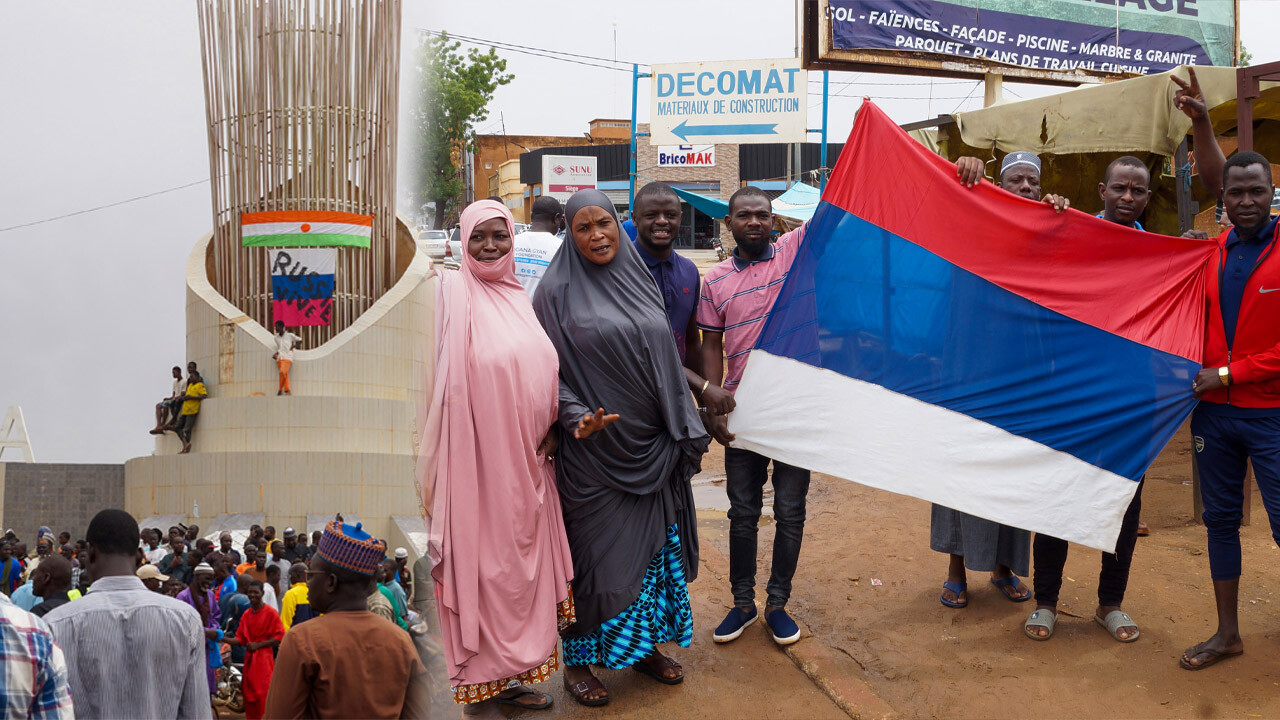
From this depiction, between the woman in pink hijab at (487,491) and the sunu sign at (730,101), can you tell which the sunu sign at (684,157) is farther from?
the woman in pink hijab at (487,491)

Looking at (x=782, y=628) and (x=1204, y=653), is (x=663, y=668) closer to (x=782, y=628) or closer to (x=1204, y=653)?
(x=782, y=628)

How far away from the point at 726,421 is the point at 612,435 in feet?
2.46

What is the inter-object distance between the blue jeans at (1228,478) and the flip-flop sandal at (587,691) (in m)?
2.24

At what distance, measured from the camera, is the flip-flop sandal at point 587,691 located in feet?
11.5

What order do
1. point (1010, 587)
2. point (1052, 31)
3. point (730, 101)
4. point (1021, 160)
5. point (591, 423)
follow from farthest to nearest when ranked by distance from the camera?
point (730, 101) < point (1052, 31) < point (1010, 587) < point (1021, 160) < point (591, 423)

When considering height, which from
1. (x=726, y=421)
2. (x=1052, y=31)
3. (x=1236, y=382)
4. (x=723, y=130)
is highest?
(x=1052, y=31)

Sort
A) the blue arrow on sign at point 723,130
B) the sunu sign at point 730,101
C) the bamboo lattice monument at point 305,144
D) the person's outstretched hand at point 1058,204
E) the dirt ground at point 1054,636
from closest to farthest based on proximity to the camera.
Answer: the dirt ground at point 1054,636
the person's outstretched hand at point 1058,204
the bamboo lattice monument at point 305,144
the sunu sign at point 730,101
the blue arrow on sign at point 723,130

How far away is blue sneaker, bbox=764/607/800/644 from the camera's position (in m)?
3.97

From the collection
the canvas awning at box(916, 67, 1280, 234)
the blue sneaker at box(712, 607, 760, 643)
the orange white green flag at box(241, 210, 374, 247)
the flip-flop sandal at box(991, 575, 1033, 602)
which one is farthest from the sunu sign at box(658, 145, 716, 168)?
the blue sneaker at box(712, 607, 760, 643)

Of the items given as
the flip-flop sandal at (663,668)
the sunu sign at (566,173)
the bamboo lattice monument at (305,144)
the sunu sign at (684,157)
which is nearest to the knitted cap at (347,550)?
the flip-flop sandal at (663,668)

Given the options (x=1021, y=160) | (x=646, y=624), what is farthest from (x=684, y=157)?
(x=646, y=624)

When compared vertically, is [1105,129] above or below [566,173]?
below

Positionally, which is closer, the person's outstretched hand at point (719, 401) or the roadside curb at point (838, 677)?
the roadside curb at point (838, 677)

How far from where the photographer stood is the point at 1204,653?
11.6ft
